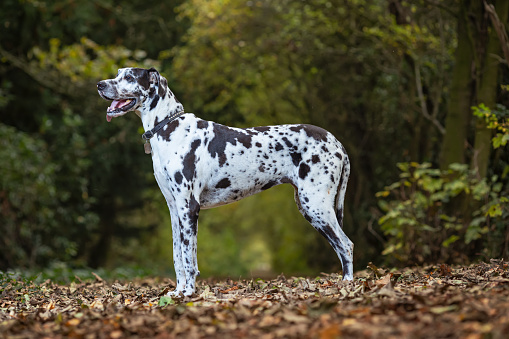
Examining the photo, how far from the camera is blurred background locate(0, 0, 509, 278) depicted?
1143 centimetres

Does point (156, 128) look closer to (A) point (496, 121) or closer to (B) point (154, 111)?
(B) point (154, 111)

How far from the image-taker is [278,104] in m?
23.1

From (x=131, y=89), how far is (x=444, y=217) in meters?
5.91

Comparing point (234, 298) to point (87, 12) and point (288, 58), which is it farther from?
point (288, 58)

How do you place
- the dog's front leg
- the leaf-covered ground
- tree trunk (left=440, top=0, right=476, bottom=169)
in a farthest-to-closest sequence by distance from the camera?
1. tree trunk (left=440, top=0, right=476, bottom=169)
2. the dog's front leg
3. the leaf-covered ground

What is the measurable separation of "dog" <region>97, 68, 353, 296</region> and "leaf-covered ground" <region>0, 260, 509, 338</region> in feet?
2.53

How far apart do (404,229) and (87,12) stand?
383 inches

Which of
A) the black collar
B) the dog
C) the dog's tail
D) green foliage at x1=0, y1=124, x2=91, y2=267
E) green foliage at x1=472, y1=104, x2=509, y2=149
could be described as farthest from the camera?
green foliage at x1=0, y1=124, x2=91, y2=267

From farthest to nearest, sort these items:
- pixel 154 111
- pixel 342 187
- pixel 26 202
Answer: pixel 26 202 < pixel 342 187 < pixel 154 111

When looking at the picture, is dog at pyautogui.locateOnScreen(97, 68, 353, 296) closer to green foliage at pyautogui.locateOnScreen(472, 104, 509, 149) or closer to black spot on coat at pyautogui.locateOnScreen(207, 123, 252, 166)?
black spot on coat at pyautogui.locateOnScreen(207, 123, 252, 166)

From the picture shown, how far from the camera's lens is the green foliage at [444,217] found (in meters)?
10.5

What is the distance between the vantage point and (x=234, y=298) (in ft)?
20.5

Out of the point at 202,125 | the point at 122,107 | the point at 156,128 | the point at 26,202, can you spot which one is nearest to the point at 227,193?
the point at 202,125

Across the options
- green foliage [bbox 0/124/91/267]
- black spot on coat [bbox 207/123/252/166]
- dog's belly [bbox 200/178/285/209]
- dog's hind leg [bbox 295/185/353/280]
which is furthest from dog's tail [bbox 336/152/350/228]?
green foliage [bbox 0/124/91/267]
